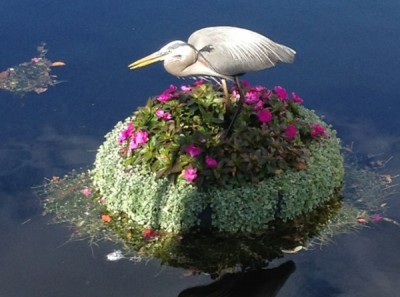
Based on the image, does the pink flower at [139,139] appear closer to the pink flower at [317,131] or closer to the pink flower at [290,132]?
the pink flower at [290,132]

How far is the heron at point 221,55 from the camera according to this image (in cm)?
491

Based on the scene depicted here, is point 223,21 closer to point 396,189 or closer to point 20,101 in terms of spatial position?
point 20,101

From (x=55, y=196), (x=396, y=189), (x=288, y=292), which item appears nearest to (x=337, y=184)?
(x=396, y=189)

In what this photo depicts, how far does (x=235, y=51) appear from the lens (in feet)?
16.2

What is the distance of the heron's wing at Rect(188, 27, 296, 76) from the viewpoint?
491cm

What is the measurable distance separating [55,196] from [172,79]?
6.57 ft

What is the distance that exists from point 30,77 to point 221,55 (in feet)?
9.45

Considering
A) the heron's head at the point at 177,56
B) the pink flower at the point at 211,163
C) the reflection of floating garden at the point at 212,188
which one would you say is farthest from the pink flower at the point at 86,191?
the heron's head at the point at 177,56

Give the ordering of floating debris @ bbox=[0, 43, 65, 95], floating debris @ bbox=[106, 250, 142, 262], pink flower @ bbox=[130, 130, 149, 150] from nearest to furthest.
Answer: floating debris @ bbox=[106, 250, 142, 262] → pink flower @ bbox=[130, 130, 149, 150] → floating debris @ bbox=[0, 43, 65, 95]

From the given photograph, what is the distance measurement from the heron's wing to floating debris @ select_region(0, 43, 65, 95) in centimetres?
243

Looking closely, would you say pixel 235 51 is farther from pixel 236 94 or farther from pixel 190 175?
pixel 190 175

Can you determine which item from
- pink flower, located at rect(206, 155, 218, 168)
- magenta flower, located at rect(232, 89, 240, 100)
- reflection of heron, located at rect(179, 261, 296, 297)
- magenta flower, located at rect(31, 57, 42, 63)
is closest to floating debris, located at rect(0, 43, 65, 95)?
magenta flower, located at rect(31, 57, 42, 63)

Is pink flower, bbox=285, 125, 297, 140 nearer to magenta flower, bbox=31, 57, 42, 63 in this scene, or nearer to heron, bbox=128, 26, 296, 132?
heron, bbox=128, 26, 296, 132

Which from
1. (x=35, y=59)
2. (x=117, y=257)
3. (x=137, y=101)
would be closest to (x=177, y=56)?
(x=117, y=257)
